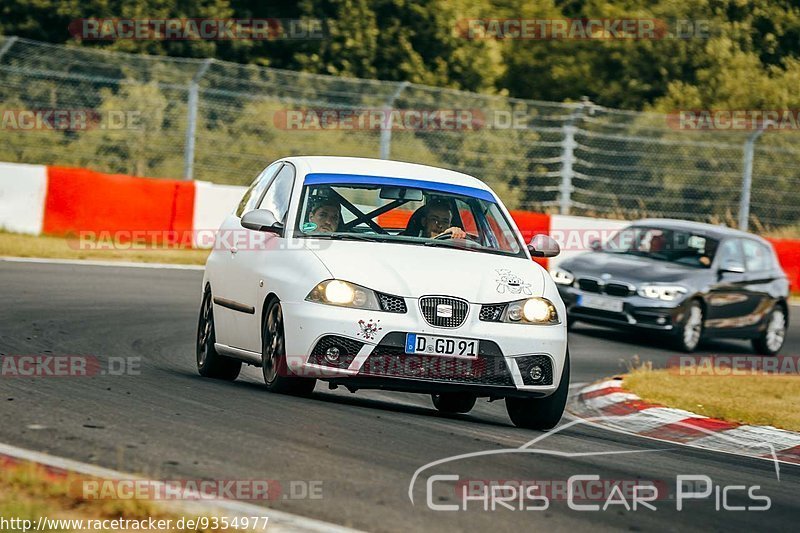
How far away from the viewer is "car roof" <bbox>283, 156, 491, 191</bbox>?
32.5 feet

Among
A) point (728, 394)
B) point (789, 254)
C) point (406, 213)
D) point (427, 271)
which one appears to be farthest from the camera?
point (789, 254)

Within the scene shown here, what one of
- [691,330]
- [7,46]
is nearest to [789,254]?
[691,330]

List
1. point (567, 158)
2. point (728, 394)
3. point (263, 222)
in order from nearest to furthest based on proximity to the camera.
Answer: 1. point (263, 222)
2. point (728, 394)
3. point (567, 158)

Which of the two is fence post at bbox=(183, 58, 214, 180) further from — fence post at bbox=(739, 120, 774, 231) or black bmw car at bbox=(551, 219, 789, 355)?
fence post at bbox=(739, 120, 774, 231)

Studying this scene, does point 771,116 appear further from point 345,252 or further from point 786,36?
point 345,252

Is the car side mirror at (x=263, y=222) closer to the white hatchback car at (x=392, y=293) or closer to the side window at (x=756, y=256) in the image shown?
the white hatchback car at (x=392, y=293)

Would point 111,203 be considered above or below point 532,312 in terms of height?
below

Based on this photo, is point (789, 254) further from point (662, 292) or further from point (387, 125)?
point (662, 292)

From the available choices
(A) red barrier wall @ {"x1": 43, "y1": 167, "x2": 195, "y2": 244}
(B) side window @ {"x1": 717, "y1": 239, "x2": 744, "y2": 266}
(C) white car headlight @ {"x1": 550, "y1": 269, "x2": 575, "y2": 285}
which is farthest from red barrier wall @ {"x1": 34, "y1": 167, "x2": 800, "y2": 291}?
(B) side window @ {"x1": 717, "y1": 239, "x2": 744, "y2": 266}

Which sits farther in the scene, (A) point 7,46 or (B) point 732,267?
(A) point 7,46

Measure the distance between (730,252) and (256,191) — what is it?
28.8ft

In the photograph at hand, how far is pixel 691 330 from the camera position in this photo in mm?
17203

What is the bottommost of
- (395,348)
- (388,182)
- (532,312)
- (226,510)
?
(226,510)

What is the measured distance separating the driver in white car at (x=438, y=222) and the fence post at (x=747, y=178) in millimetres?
16279
